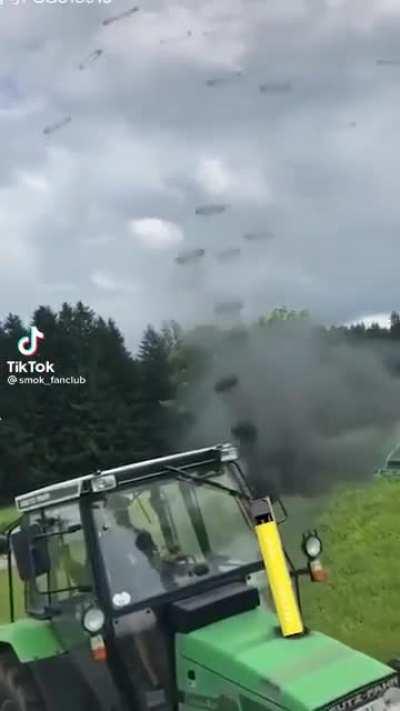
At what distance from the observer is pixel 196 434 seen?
2267 centimetres

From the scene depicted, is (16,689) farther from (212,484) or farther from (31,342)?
(31,342)

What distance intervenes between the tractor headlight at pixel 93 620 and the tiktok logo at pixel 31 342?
106ft

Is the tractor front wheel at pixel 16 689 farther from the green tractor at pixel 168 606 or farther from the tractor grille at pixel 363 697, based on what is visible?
the tractor grille at pixel 363 697

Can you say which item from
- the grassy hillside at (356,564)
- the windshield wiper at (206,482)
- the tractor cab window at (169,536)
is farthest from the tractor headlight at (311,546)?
the grassy hillside at (356,564)

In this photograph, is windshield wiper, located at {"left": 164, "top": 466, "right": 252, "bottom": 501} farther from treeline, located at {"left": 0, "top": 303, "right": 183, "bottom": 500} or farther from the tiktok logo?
the tiktok logo

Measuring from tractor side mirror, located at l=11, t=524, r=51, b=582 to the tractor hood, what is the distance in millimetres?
1031

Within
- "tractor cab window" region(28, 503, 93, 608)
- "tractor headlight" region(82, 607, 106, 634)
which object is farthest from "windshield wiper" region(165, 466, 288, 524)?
"tractor headlight" region(82, 607, 106, 634)

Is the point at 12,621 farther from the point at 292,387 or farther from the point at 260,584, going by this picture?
the point at 292,387

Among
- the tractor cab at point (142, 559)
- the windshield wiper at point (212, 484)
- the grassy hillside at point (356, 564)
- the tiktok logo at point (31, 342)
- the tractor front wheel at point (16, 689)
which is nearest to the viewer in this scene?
the tractor cab at point (142, 559)

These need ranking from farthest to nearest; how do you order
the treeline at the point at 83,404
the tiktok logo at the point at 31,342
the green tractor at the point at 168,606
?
the tiktok logo at the point at 31,342, the treeline at the point at 83,404, the green tractor at the point at 168,606

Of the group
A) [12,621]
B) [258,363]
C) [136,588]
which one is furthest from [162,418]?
[136,588]

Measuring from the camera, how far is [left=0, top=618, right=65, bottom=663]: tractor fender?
24.9 feet

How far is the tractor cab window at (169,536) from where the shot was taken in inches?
267

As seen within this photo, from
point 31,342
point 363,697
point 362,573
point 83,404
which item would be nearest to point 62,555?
point 363,697
